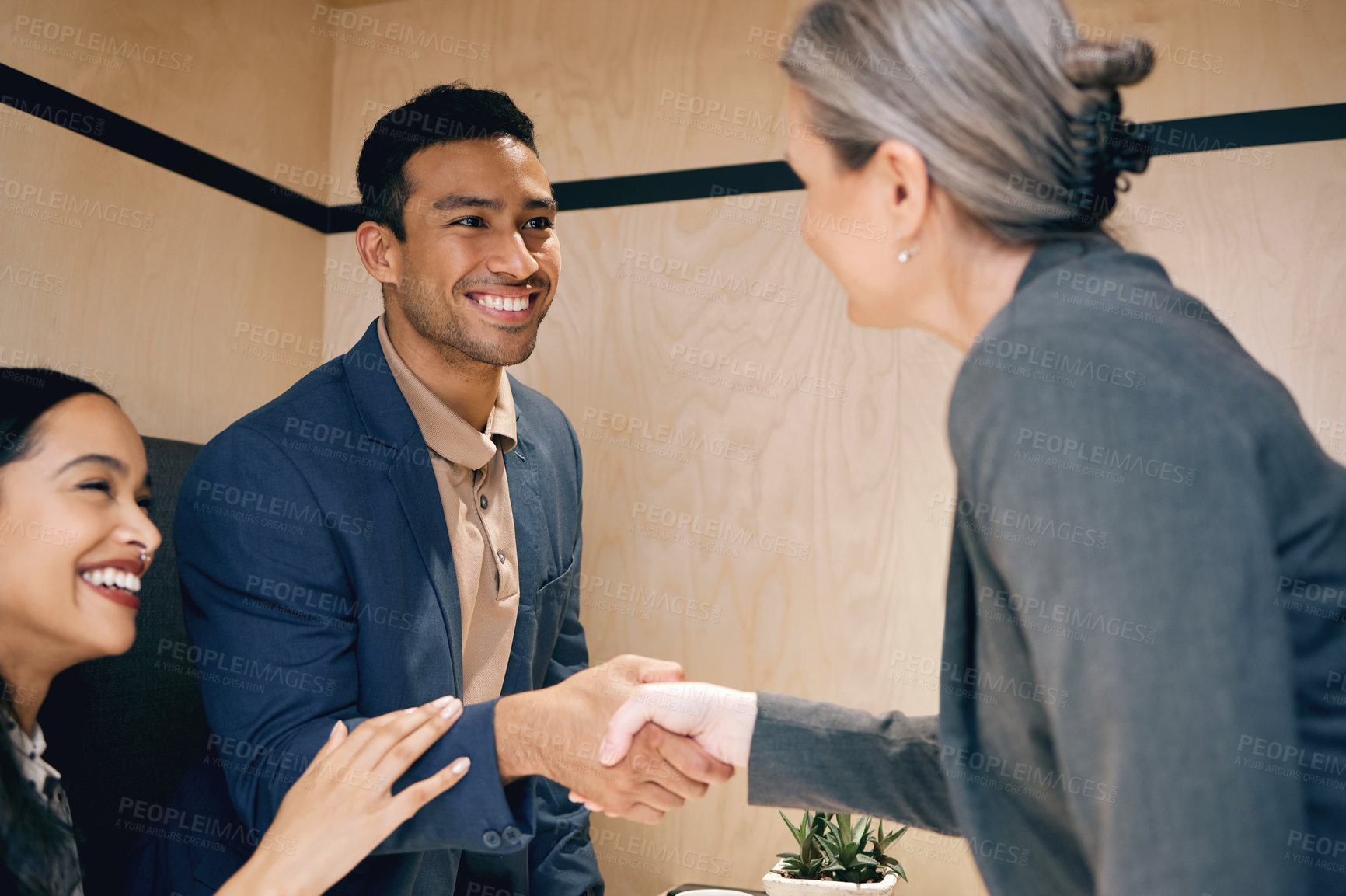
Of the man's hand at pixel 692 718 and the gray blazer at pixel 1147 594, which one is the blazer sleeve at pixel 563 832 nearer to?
the man's hand at pixel 692 718

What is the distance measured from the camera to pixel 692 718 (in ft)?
4.76

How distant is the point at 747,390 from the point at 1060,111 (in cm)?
149

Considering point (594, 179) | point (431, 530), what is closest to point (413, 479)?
point (431, 530)

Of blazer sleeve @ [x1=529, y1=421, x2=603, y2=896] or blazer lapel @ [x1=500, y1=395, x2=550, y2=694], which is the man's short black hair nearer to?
blazer lapel @ [x1=500, y1=395, x2=550, y2=694]

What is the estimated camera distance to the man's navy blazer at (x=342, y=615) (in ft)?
4.92

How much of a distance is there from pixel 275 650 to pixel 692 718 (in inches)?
24.9

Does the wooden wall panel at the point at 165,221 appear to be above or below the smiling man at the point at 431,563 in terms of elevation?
above

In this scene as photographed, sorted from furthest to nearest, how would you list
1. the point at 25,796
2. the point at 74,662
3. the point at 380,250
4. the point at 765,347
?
the point at 765,347 < the point at 380,250 < the point at 74,662 < the point at 25,796

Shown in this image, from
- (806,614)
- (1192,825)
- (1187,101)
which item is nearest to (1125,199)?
(1187,101)

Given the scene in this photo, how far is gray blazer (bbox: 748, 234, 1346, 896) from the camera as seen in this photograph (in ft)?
2.41

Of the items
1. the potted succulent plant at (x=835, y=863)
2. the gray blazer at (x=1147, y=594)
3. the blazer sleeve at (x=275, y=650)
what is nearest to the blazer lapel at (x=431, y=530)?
the blazer sleeve at (x=275, y=650)

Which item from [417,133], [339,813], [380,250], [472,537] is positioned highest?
[417,133]

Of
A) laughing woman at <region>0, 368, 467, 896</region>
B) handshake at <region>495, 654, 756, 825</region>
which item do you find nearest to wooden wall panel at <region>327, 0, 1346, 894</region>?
handshake at <region>495, 654, 756, 825</region>

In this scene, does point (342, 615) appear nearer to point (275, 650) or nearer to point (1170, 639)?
point (275, 650)
